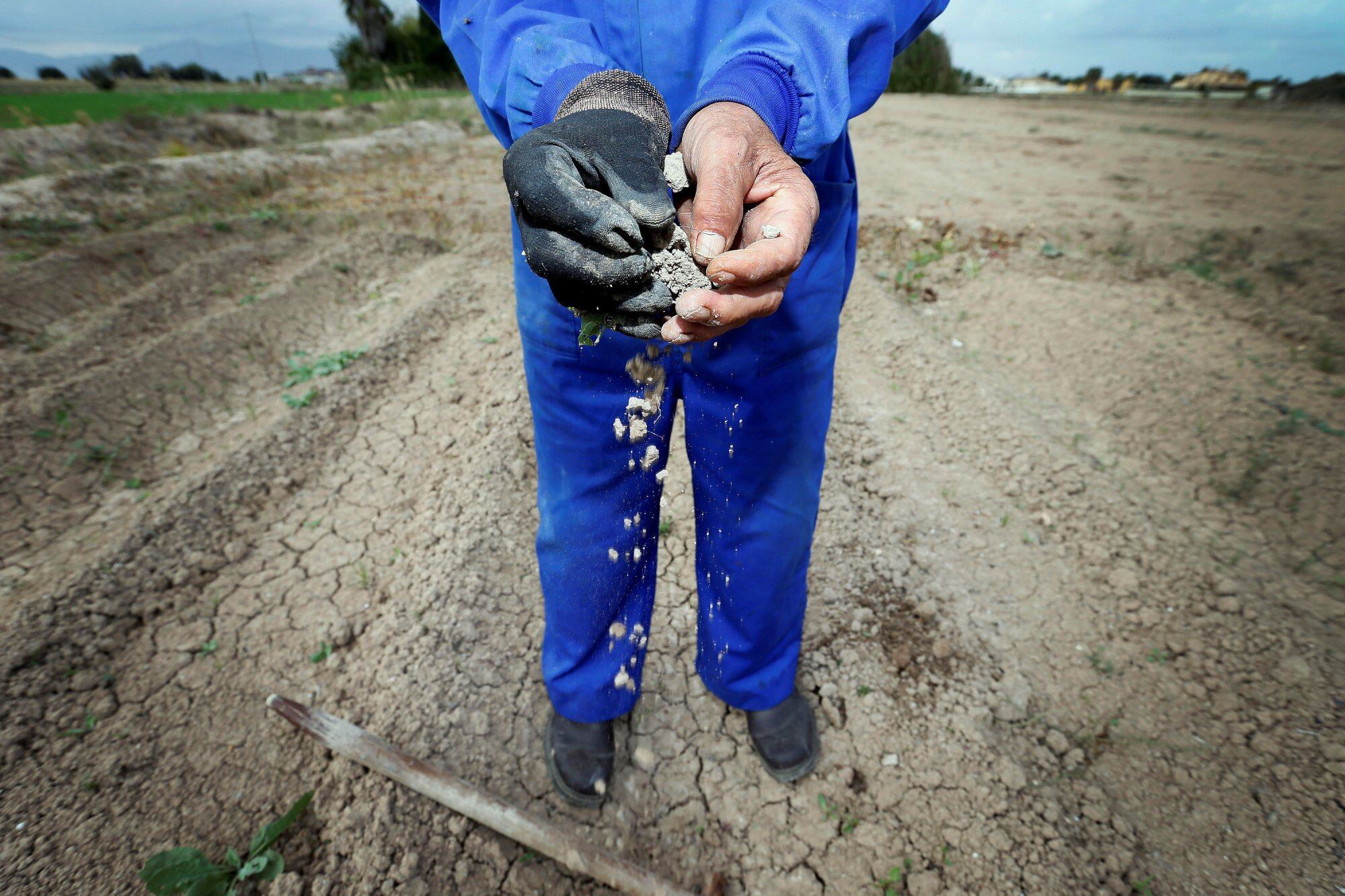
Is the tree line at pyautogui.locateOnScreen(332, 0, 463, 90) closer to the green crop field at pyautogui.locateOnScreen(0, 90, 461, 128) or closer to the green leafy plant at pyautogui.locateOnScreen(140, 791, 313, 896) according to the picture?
the green crop field at pyautogui.locateOnScreen(0, 90, 461, 128)

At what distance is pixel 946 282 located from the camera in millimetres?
3652

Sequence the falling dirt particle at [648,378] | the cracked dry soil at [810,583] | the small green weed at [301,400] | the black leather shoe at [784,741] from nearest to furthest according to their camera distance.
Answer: the falling dirt particle at [648,378], the cracked dry soil at [810,583], the black leather shoe at [784,741], the small green weed at [301,400]

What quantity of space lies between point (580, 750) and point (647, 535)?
61 centimetres

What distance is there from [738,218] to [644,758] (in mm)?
1413

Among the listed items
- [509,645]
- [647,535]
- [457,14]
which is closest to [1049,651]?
[647,535]

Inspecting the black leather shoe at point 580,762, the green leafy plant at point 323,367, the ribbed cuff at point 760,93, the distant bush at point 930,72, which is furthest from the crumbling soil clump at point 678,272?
the distant bush at point 930,72

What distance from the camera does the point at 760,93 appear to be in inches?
38.0

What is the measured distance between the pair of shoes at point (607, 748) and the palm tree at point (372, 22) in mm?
33698

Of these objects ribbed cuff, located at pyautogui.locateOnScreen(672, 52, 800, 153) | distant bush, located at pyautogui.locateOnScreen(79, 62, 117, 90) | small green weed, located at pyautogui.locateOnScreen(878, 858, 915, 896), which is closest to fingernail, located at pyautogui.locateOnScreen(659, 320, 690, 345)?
ribbed cuff, located at pyautogui.locateOnScreen(672, 52, 800, 153)

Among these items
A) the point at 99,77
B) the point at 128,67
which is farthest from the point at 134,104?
the point at 128,67

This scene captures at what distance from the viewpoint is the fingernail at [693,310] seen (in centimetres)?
84

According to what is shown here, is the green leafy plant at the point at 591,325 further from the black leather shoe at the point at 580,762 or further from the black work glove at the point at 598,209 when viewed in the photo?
the black leather shoe at the point at 580,762

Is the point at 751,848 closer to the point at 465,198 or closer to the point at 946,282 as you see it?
the point at 946,282

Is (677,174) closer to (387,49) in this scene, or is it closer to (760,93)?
(760,93)
